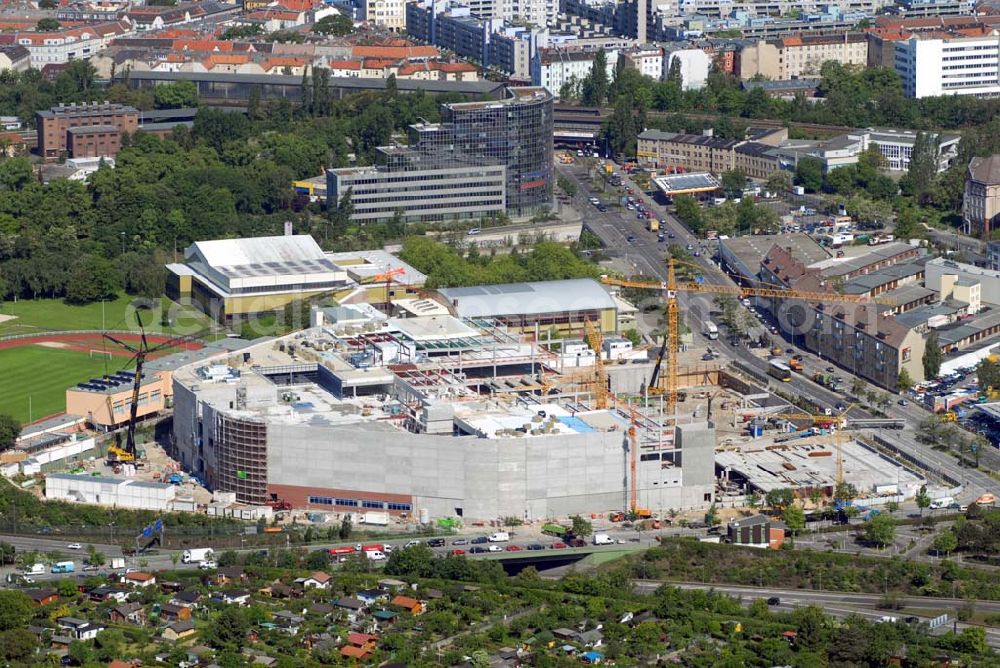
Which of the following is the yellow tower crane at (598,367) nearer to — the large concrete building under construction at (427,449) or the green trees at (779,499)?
the large concrete building under construction at (427,449)

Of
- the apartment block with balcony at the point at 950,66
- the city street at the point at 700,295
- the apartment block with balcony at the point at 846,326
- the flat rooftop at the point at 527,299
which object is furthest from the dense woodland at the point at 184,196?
the apartment block with balcony at the point at 950,66

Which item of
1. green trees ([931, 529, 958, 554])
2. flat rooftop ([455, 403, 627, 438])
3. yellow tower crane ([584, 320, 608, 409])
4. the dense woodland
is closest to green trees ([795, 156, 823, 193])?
the dense woodland

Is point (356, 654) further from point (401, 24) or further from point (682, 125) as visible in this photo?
point (401, 24)

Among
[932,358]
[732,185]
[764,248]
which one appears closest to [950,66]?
[732,185]

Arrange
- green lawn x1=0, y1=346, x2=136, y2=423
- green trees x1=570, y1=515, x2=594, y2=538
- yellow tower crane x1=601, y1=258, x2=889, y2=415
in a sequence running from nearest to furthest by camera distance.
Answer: green trees x1=570, y1=515, x2=594, y2=538 → yellow tower crane x1=601, y1=258, x2=889, y2=415 → green lawn x1=0, y1=346, x2=136, y2=423

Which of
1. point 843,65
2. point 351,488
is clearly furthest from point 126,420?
point 843,65

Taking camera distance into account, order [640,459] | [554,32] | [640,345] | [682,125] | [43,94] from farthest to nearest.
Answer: [554,32] → [43,94] → [682,125] → [640,345] → [640,459]

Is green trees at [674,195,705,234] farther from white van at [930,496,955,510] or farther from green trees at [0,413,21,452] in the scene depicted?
green trees at [0,413,21,452]
